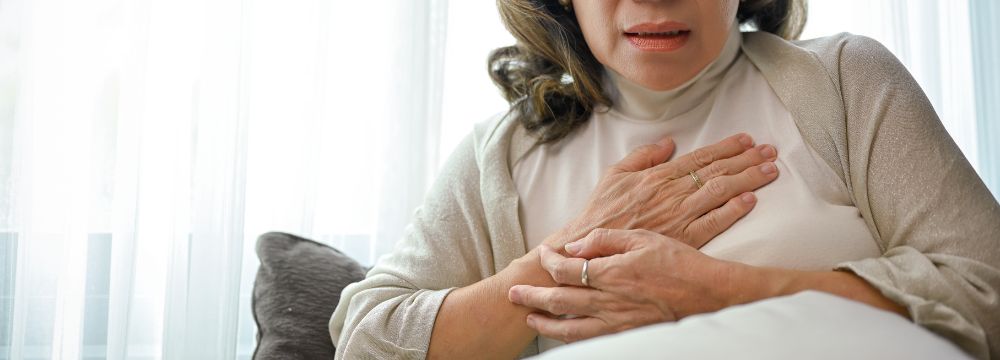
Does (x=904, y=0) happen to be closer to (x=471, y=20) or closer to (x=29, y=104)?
(x=471, y=20)

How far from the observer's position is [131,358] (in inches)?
91.5

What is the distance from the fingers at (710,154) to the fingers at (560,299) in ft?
0.75

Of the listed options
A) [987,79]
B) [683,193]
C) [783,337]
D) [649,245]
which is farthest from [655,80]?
[987,79]

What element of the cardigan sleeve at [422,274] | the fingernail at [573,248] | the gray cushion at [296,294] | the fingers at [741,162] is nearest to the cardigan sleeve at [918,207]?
the fingers at [741,162]

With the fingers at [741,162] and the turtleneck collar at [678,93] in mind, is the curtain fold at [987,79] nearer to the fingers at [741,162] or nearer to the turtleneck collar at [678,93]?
the turtleneck collar at [678,93]

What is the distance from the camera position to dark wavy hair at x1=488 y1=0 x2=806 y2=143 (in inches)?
59.3

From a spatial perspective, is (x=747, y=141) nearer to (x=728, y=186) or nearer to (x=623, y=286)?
(x=728, y=186)

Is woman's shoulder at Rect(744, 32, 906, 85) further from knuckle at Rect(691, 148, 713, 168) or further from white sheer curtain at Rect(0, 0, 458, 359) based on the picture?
white sheer curtain at Rect(0, 0, 458, 359)

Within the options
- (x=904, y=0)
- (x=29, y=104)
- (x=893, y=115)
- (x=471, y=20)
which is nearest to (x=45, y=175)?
(x=29, y=104)

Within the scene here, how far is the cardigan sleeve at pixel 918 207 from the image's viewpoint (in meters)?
1.05

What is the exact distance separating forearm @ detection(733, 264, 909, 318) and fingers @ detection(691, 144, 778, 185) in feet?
0.69

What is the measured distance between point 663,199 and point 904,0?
210cm

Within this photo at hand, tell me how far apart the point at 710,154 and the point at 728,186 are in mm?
78

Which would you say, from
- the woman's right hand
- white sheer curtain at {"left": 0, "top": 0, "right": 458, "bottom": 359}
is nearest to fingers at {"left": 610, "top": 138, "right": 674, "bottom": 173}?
the woman's right hand
